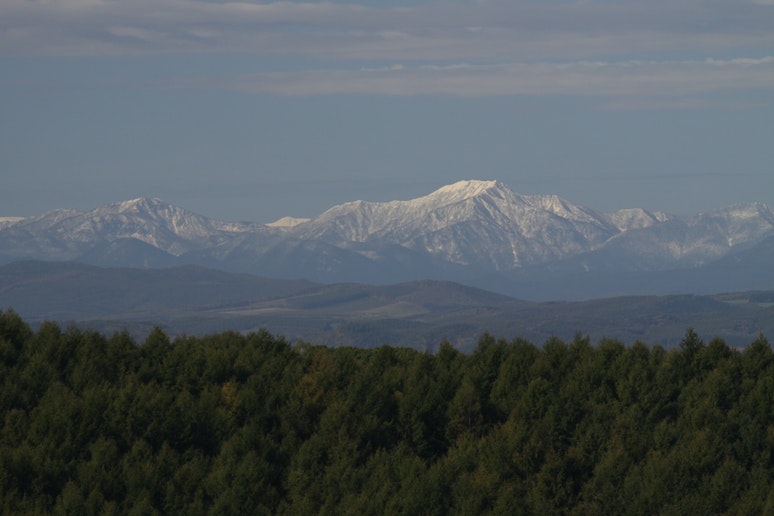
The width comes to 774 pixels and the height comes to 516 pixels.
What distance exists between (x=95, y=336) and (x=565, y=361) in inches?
1336

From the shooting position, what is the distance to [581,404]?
83750 millimetres

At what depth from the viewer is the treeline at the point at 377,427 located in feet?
228

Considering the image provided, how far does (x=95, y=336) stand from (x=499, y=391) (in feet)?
94.9

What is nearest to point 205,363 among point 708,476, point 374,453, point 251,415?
point 251,415

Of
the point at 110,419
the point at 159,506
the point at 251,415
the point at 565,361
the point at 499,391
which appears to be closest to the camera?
the point at 159,506

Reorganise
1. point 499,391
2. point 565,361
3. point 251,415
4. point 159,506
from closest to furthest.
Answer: point 159,506 → point 251,415 → point 499,391 → point 565,361

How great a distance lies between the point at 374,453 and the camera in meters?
78.8

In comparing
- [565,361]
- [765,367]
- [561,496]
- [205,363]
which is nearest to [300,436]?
[205,363]

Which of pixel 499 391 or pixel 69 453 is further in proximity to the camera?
pixel 499 391

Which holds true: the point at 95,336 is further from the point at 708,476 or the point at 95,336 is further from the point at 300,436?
the point at 708,476

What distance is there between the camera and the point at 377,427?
263ft

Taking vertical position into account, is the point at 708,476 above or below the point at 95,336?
below

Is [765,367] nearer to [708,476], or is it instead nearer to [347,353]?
[708,476]

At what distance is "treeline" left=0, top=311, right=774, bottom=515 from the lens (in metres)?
69.5
